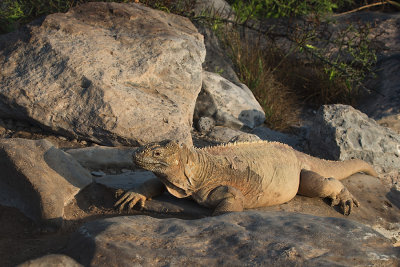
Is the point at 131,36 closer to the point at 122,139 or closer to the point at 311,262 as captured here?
the point at 122,139

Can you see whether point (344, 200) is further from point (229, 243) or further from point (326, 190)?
point (229, 243)

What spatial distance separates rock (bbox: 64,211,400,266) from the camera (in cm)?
233

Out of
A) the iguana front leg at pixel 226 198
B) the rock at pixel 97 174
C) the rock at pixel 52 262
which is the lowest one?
the rock at pixel 97 174

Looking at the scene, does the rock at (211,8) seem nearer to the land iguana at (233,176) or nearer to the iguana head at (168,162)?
the land iguana at (233,176)

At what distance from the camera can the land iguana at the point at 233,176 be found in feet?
11.3

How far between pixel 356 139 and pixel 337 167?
3.10 ft

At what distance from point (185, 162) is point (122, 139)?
1252 mm

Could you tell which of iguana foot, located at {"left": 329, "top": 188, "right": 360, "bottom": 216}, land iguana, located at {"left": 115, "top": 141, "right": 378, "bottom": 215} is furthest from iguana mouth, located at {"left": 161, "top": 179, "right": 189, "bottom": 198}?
iguana foot, located at {"left": 329, "top": 188, "right": 360, "bottom": 216}

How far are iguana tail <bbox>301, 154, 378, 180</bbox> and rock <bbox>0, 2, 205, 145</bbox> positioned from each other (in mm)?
1346

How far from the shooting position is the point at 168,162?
3373mm

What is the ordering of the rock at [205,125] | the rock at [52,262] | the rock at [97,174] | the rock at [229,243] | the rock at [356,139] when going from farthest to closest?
the rock at [205,125], the rock at [356,139], the rock at [97,174], the rock at [229,243], the rock at [52,262]

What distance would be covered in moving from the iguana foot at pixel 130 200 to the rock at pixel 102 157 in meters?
0.71

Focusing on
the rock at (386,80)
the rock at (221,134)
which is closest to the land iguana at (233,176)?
the rock at (221,134)

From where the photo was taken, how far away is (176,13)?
6570 mm
